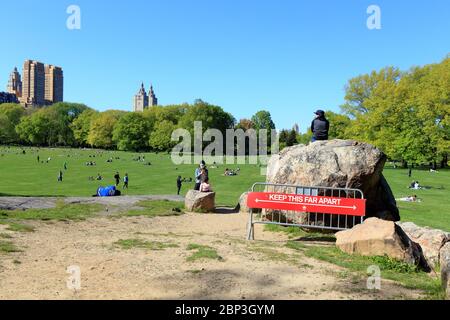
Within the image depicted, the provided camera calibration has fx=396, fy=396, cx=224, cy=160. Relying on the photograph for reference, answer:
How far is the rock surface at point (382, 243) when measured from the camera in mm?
9828

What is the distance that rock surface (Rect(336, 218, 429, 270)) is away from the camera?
9828 millimetres

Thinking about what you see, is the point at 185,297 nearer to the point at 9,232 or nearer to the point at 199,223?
the point at 9,232

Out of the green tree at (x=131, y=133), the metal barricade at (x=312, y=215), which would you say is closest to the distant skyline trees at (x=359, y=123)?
the green tree at (x=131, y=133)

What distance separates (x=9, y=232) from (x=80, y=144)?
497 feet

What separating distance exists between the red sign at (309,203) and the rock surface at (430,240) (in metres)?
1.63

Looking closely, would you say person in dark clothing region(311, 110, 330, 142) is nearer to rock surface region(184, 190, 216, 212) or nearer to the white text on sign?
the white text on sign

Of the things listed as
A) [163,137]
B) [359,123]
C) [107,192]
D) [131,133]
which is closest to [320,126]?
[107,192]

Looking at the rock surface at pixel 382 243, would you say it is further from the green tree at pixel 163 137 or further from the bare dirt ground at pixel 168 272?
the green tree at pixel 163 137

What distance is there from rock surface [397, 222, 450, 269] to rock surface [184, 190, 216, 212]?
33.4 feet

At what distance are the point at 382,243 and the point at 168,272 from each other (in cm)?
543

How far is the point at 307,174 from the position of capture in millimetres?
14422

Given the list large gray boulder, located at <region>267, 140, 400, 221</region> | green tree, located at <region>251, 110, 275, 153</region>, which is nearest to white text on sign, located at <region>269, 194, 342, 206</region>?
large gray boulder, located at <region>267, 140, 400, 221</region>

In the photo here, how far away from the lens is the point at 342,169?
14172 millimetres
